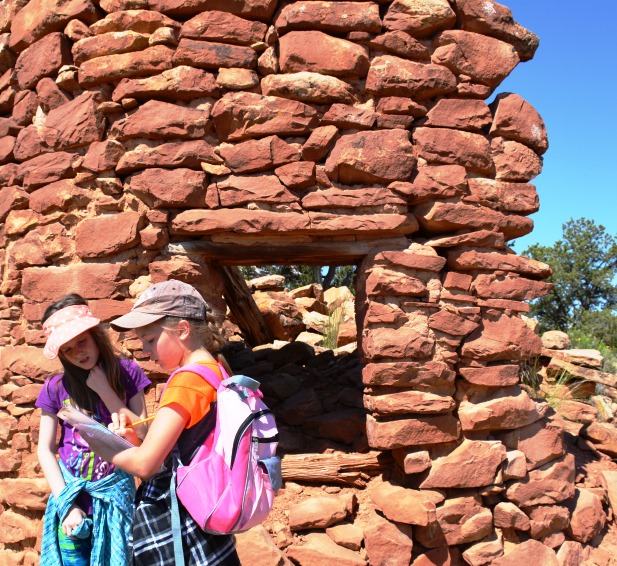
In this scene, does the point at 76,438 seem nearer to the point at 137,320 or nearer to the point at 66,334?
the point at 66,334

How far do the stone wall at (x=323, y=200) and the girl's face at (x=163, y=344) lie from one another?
1.41 m

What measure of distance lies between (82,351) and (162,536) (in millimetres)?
760

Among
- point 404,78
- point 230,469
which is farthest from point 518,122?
point 230,469

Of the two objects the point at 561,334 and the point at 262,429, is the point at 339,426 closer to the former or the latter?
the point at 262,429

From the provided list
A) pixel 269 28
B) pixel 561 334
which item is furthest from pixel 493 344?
pixel 561 334

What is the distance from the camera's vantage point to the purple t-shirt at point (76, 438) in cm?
226

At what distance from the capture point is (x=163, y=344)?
6.35 feet

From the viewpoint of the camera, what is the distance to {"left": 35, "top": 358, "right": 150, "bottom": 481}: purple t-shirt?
7.43ft

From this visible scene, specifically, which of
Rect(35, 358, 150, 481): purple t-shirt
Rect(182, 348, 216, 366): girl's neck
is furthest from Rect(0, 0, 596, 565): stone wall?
Rect(182, 348, 216, 366): girl's neck

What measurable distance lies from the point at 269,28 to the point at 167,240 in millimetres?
1250

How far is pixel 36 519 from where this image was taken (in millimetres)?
3346

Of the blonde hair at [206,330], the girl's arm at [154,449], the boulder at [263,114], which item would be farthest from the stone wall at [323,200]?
the girl's arm at [154,449]

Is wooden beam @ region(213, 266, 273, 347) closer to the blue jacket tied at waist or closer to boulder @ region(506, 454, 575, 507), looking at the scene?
boulder @ region(506, 454, 575, 507)

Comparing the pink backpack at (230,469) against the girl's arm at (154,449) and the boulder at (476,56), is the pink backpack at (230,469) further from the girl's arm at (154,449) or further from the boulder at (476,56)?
the boulder at (476,56)
